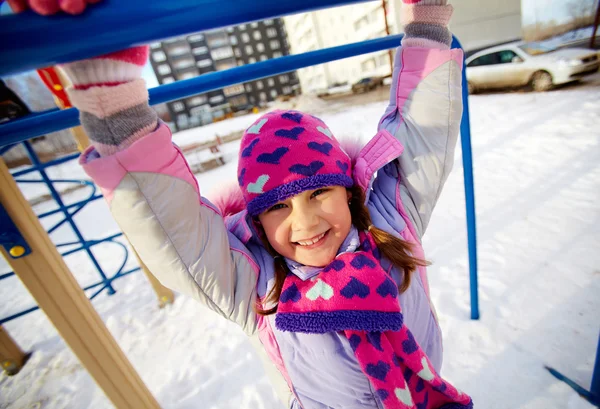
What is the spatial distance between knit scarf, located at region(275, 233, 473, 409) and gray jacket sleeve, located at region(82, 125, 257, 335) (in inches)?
4.6

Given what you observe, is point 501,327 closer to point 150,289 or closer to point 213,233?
point 213,233

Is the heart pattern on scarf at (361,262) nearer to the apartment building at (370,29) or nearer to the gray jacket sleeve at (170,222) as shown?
the gray jacket sleeve at (170,222)

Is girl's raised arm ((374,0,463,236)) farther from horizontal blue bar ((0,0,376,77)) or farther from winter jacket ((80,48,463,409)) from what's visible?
horizontal blue bar ((0,0,376,77))

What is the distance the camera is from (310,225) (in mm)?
551

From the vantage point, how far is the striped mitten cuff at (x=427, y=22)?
600 mm

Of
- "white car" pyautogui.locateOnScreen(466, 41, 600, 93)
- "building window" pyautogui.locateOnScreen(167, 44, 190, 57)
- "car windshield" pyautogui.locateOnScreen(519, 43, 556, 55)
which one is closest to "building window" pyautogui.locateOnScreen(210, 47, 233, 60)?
"building window" pyautogui.locateOnScreen(167, 44, 190, 57)

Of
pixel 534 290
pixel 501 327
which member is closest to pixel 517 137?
pixel 534 290

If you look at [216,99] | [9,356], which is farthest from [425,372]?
[216,99]

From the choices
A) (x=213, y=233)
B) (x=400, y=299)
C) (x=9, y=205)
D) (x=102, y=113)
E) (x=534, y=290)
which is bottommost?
(x=534, y=290)

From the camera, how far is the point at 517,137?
3.20 meters

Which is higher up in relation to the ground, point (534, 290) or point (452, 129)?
point (452, 129)

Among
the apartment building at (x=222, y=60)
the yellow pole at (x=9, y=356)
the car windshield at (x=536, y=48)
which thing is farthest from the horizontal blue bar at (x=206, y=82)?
the apartment building at (x=222, y=60)

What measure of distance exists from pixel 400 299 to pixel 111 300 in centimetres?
245

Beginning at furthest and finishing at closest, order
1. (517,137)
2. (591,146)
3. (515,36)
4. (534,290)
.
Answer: (515,36)
(517,137)
(591,146)
(534,290)
